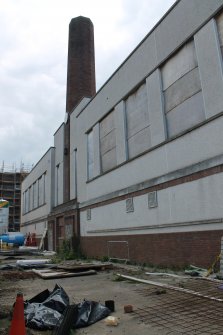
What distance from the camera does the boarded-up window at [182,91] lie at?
35.0 ft

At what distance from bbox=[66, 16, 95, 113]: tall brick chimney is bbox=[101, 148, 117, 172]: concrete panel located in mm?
10930

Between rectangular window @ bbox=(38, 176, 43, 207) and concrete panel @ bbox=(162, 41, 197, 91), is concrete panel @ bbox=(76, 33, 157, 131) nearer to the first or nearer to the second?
concrete panel @ bbox=(162, 41, 197, 91)

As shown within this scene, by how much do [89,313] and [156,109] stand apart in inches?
370

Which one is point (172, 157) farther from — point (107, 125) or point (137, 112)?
point (107, 125)

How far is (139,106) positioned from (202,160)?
5.26 m

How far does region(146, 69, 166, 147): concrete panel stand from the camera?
12.2 meters

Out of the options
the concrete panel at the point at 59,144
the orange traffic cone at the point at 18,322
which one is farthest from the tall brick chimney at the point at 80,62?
the orange traffic cone at the point at 18,322

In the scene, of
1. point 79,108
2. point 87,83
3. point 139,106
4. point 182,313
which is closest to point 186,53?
point 139,106

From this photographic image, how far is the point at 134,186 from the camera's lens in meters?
13.7

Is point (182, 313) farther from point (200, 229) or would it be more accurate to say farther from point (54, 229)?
point (54, 229)

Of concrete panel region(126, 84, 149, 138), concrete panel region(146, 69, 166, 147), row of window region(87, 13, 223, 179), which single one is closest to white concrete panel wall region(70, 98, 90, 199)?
row of window region(87, 13, 223, 179)

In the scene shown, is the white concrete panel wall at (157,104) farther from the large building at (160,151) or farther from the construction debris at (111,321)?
the construction debris at (111,321)

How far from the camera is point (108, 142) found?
16922mm

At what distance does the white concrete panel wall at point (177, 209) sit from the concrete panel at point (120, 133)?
2257 millimetres
